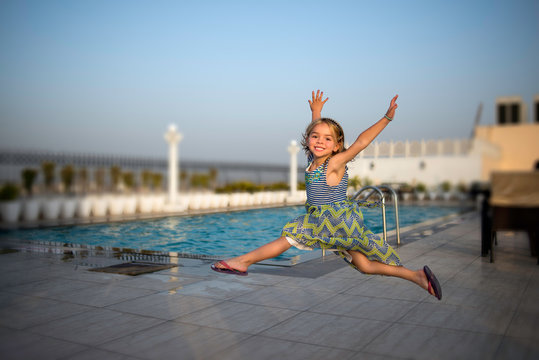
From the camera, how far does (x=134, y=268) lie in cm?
480

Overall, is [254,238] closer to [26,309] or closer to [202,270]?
→ [202,270]

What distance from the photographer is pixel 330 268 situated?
4.84 m

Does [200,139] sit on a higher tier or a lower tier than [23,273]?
higher

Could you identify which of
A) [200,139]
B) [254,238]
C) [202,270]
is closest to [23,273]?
[202,270]

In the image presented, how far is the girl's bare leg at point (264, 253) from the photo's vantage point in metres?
2.95

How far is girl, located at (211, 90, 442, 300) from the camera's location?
2824 millimetres

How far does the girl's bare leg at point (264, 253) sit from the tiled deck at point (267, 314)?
1.18 feet

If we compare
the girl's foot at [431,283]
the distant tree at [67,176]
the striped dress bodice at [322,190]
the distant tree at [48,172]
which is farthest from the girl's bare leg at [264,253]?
the distant tree at [67,176]

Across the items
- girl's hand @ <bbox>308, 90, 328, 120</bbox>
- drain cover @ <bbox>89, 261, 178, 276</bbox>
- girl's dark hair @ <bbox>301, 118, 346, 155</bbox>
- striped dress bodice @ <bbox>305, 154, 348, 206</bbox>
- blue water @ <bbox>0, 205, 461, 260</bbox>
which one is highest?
girl's hand @ <bbox>308, 90, 328, 120</bbox>

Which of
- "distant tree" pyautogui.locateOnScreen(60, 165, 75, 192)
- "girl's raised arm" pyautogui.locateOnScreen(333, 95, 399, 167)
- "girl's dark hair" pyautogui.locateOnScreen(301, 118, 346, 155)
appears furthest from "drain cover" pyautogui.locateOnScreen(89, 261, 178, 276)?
"distant tree" pyautogui.locateOnScreen(60, 165, 75, 192)

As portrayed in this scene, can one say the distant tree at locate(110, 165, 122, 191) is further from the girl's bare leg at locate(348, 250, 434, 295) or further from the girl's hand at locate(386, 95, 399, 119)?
the girl's hand at locate(386, 95, 399, 119)

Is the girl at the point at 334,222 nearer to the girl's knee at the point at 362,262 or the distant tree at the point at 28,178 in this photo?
the girl's knee at the point at 362,262

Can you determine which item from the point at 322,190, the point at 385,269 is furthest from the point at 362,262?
the point at 322,190

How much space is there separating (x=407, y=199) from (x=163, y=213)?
12.3 meters
